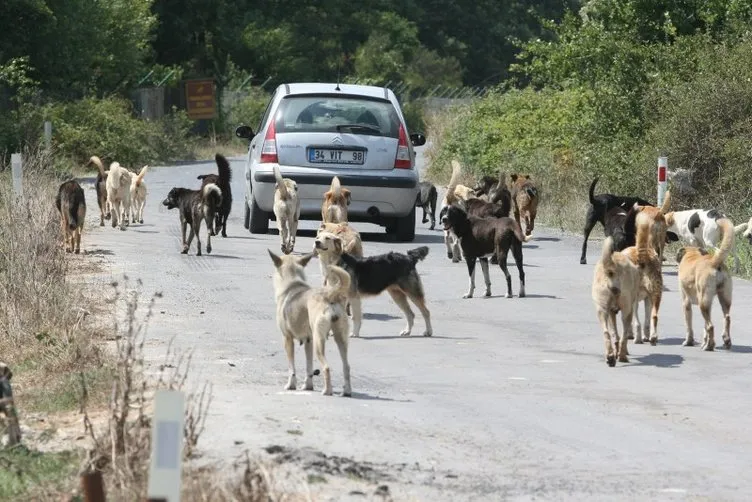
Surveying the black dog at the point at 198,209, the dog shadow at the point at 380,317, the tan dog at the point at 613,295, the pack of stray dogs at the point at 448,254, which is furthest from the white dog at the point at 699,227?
the tan dog at the point at 613,295

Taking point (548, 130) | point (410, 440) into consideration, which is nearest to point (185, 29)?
point (548, 130)

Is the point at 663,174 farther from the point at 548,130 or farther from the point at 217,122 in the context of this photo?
the point at 217,122

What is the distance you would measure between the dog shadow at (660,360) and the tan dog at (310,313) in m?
2.83

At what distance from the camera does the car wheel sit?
21.7 metres

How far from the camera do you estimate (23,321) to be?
1291 cm

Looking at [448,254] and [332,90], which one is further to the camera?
[332,90]

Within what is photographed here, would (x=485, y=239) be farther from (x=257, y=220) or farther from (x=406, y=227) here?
(x=257, y=220)

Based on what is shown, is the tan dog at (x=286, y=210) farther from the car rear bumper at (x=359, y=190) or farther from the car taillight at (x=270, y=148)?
the car taillight at (x=270, y=148)

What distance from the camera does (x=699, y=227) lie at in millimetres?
18156

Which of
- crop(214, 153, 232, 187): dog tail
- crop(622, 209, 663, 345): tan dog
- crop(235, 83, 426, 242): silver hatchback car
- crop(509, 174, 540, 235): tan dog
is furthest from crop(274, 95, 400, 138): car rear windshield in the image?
crop(622, 209, 663, 345): tan dog

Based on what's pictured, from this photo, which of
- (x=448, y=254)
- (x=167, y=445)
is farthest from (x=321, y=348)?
(x=448, y=254)

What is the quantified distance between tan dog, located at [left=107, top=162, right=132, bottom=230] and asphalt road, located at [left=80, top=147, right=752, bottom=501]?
15.4ft

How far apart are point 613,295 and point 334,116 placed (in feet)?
31.6

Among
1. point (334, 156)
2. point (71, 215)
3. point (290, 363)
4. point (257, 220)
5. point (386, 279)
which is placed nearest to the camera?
point (290, 363)
